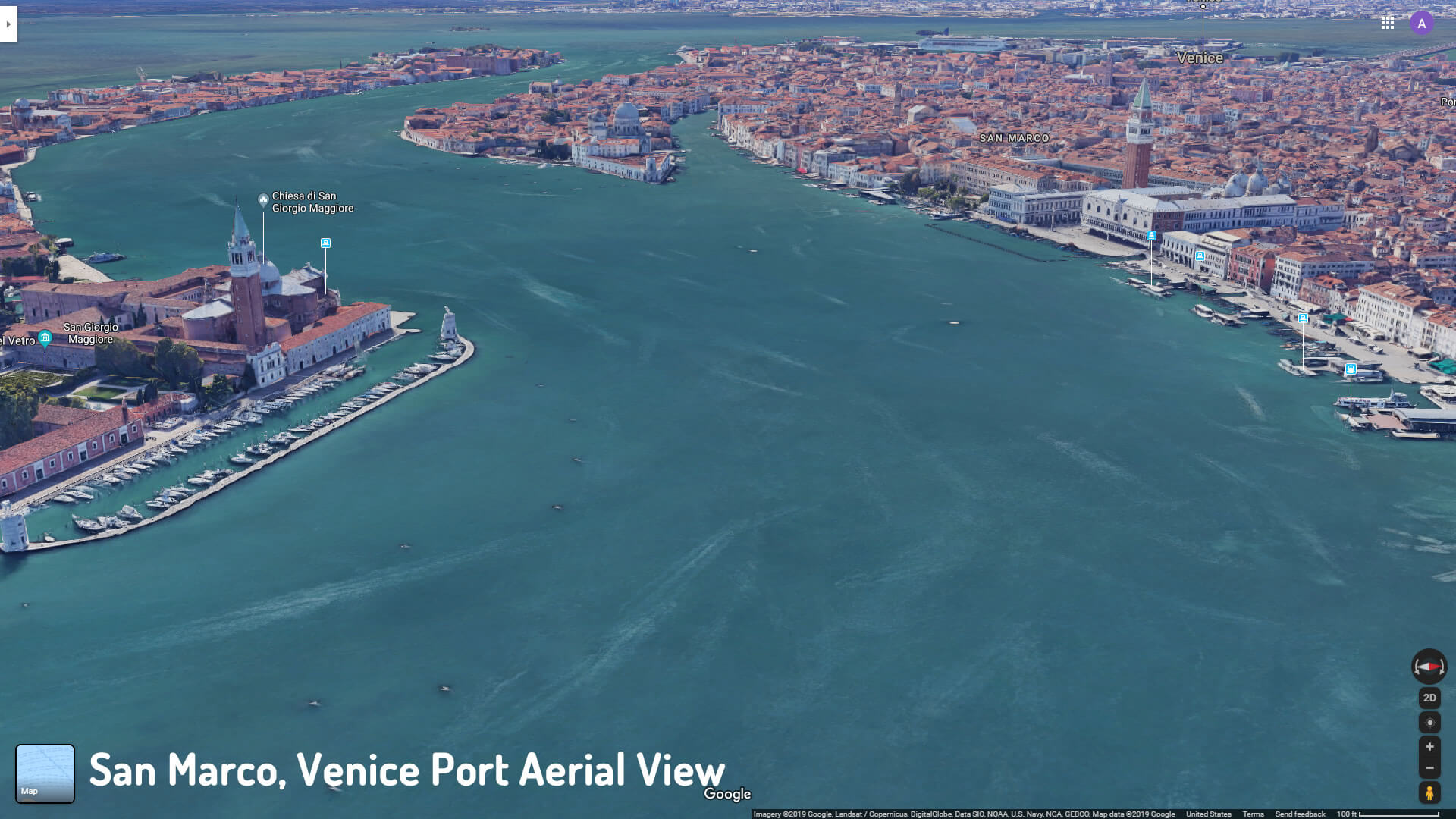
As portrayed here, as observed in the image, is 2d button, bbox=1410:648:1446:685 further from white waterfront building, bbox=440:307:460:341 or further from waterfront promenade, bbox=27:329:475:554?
white waterfront building, bbox=440:307:460:341

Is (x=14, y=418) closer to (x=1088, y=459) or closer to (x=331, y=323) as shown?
(x=331, y=323)

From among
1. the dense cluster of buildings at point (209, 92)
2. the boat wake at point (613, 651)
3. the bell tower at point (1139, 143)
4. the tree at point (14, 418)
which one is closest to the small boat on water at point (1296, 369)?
the boat wake at point (613, 651)

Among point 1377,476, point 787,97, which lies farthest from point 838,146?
point 1377,476

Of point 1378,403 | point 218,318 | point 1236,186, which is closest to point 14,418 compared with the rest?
point 218,318

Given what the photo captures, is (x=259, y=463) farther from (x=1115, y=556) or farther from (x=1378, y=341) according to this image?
(x=1378, y=341)

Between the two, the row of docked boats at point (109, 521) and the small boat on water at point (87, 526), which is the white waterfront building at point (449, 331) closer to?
the row of docked boats at point (109, 521)

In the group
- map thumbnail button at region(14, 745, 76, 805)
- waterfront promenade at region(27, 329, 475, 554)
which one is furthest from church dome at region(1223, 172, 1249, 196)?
map thumbnail button at region(14, 745, 76, 805)
